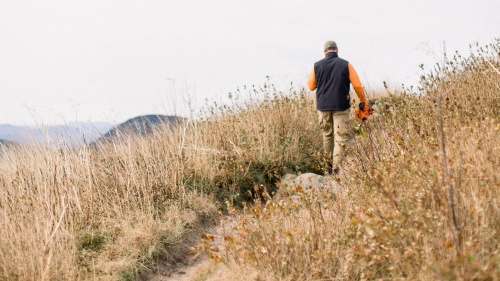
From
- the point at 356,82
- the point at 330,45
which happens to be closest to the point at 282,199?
the point at 356,82

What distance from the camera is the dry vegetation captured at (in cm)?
282

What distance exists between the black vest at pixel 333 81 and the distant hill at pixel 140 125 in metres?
2.49

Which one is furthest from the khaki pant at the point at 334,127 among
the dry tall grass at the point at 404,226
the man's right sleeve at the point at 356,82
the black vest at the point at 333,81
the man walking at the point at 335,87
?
the dry tall grass at the point at 404,226

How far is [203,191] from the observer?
6.60 metres

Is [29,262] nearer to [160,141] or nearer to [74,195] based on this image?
[74,195]

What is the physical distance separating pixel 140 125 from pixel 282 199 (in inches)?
167

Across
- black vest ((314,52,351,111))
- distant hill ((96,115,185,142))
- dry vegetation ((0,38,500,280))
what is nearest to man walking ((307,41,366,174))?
black vest ((314,52,351,111))

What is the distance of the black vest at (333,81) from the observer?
7.10 m

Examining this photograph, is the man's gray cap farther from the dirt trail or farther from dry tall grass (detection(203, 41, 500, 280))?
the dirt trail

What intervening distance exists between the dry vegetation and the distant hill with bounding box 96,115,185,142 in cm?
16

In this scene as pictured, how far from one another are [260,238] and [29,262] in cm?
216

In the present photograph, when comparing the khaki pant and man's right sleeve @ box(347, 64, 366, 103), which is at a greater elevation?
man's right sleeve @ box(347, 64, 366, 103)

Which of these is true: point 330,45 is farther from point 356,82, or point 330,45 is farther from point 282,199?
point 282,199

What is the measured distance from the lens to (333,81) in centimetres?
715
